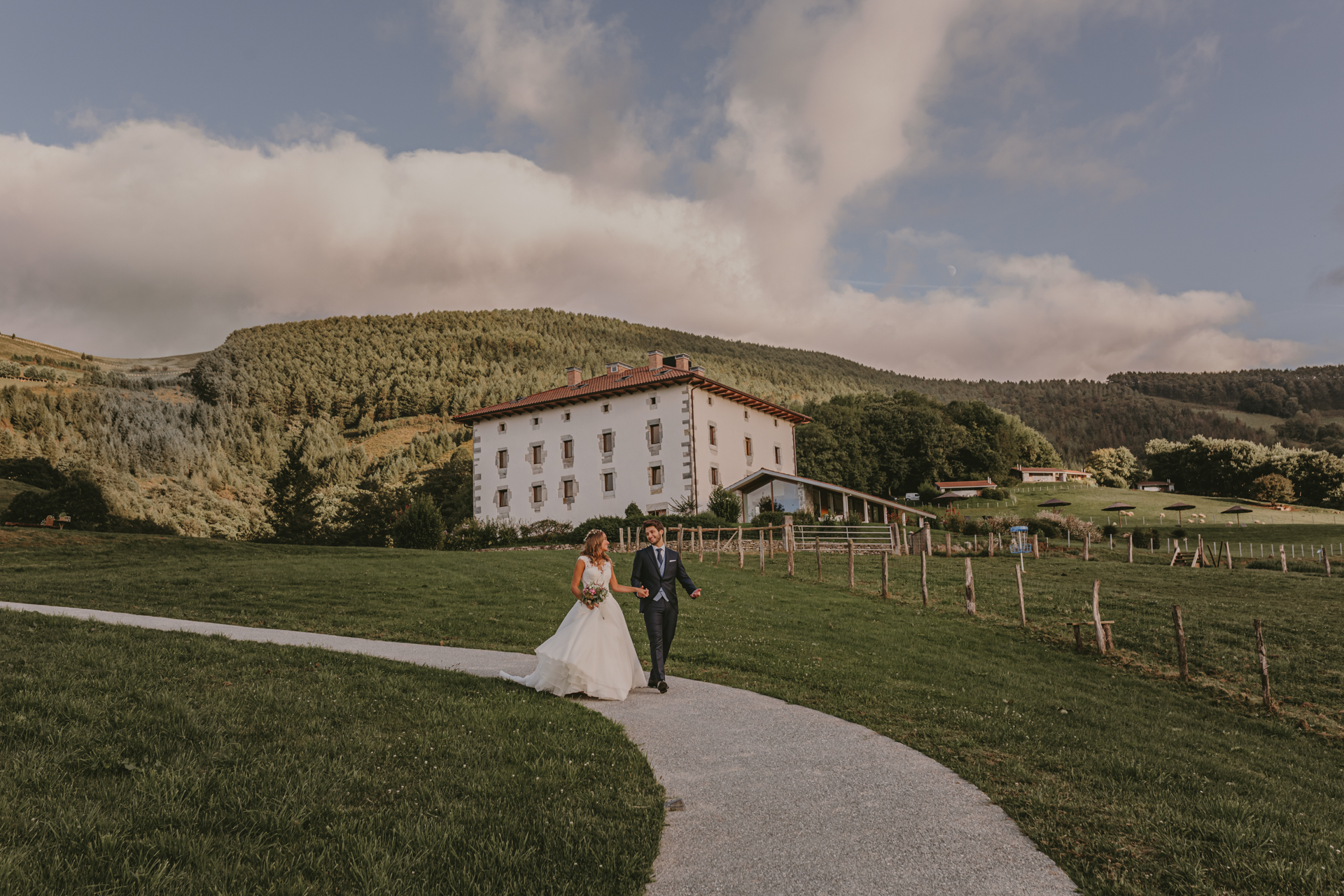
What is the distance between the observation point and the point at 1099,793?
251 inches

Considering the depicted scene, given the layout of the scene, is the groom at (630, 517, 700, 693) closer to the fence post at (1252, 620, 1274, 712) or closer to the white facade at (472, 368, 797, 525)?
the fence post at (1252, 620, 1274, 712)

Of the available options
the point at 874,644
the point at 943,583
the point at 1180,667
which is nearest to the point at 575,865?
the point at 874,644

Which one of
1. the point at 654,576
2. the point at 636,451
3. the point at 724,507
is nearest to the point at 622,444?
the point at 636,451

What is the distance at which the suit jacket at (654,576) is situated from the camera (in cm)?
981

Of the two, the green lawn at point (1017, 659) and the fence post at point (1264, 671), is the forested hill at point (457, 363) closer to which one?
the green lawn at point (1017, 659)

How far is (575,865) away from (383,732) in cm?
300

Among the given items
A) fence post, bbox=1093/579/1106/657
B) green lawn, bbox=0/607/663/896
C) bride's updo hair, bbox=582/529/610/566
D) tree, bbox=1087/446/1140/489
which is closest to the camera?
green lawn, bbox=0/607/663/896

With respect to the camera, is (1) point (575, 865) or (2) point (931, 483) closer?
(1) point (575, 865)

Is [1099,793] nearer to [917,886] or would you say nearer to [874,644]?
[917,886]

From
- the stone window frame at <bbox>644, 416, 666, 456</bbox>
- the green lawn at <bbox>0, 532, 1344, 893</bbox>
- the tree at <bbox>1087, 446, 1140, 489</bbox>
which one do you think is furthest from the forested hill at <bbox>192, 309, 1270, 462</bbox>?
the green lawn at <bbox>0, 532, 1344, 893</bbox>

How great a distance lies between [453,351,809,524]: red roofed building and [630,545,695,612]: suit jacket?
125 ft

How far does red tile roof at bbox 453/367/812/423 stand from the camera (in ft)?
163

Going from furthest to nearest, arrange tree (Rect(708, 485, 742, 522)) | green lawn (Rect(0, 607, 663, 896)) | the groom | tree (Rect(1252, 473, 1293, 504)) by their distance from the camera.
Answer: tree (Rect(1252, 473, 1293, 504)) → tree (Rect(708, 485, 742, 522)) → the groom → green lawn (Rect(0, 607, 663, 896))

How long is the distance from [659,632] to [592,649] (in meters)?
1.05
